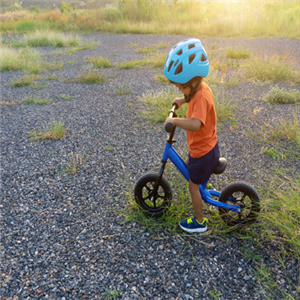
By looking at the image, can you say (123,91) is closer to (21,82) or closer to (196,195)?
(21,82)

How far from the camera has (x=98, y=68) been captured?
786 centimetres

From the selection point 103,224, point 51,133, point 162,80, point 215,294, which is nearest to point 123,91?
point 162,80

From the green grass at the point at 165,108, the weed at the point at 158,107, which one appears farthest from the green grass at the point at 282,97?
the weed at the point at 158,107

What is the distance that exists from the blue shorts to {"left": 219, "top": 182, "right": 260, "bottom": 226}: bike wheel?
10.3 inches

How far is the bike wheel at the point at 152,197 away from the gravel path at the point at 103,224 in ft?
0.60

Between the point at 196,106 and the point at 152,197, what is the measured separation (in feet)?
3.13

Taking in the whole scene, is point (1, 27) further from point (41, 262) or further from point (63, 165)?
point (41, 262)

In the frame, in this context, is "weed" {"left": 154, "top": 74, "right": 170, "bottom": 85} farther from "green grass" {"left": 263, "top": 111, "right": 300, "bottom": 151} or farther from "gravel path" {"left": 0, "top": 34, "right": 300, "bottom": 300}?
"green grass" {"left": 263, "top": 111, "right": 300, "bottom": 151}

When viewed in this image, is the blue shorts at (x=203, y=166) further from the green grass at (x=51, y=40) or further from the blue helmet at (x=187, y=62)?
the green grass at (x=51, y=40)

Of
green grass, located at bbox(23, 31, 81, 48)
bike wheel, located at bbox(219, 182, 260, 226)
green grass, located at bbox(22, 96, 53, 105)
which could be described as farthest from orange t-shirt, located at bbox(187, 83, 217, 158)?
green grass, located at bbox(23, 31, 81, 48)

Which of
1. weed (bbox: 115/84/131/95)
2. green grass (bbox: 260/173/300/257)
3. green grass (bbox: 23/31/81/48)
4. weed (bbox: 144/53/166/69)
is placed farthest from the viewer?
green grass (bbox: 23/31/81/48)

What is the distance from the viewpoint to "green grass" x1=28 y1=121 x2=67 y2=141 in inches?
162

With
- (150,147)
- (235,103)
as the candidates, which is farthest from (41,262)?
(235,103)

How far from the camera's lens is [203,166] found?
6.81ft
